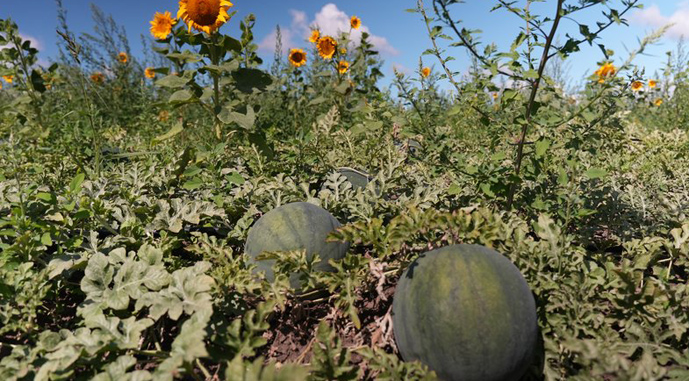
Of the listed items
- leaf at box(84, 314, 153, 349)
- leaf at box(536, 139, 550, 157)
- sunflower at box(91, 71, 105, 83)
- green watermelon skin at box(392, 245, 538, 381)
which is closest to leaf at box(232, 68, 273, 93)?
leaf at box(536, 139, 550, 157)

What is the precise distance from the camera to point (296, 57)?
641 cm

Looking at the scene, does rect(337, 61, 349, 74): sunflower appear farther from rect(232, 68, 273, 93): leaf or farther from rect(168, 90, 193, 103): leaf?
rect(168, 90, 193, 103): leaf

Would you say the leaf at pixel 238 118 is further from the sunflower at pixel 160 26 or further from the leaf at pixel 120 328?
the leaf at pixel 120 328

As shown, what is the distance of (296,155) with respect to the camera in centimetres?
377

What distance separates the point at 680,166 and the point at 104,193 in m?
4.65

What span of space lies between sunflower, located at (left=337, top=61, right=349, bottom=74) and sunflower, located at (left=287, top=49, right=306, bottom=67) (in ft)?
2.04

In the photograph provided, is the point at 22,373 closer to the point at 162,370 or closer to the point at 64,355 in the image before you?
the point at 64,355

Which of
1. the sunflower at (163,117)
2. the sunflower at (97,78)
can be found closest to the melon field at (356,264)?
the sunflower at (163,117)

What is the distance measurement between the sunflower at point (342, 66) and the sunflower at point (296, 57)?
62cm

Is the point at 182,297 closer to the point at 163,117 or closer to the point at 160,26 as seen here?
the point at 160,26

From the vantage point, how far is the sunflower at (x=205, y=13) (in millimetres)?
3158

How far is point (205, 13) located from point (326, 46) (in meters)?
3.07

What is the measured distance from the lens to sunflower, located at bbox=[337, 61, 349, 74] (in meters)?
6.10

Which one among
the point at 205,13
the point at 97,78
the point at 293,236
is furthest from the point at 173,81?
the point at 97,78
